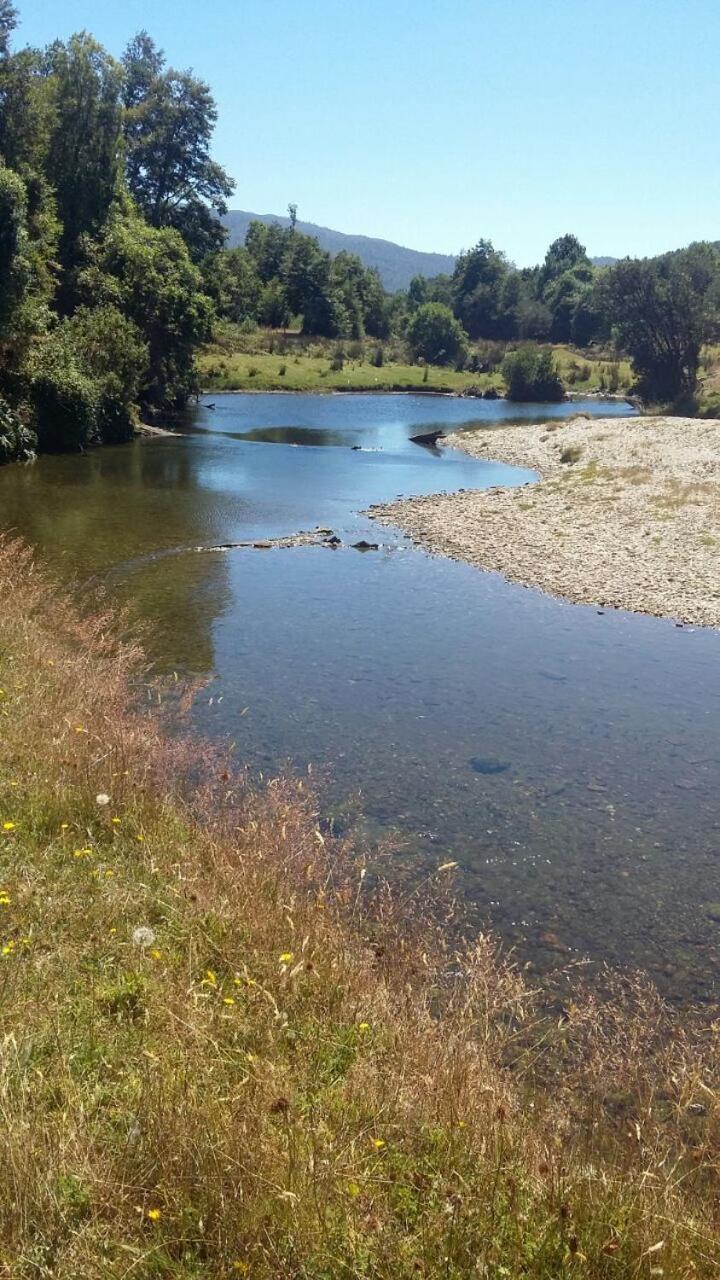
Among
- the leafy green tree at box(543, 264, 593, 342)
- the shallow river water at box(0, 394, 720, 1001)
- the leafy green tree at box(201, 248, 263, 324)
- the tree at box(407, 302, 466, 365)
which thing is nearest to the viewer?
the shallow river water at box(0, 394, 720, 1001)

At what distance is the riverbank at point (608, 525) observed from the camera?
78.3 ft

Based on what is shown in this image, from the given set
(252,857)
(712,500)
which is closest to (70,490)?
(712,500)

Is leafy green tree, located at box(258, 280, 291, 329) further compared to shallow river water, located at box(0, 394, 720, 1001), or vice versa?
leafy green tree, located at box(258, 280, 291, 329)

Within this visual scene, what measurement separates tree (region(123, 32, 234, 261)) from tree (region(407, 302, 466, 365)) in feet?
140

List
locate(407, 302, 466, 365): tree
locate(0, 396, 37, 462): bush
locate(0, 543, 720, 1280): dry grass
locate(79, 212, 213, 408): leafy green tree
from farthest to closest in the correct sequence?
locate(407, 302, 466, 365): tree, locate(79, 212, 213, 408): leafy green tree, locate(0, 396, 37, 462): bush, locate(0, 543, 720, 1280): dry grass

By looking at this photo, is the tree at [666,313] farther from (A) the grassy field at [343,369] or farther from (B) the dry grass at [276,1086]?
(B) the dry grass at [276,1086]

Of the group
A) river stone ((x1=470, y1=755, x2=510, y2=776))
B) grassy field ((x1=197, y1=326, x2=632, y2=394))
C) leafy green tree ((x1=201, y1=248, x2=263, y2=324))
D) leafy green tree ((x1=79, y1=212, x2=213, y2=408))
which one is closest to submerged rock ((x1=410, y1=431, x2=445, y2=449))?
leafy green tree ((x1=79, y1=212, x2=213, y2=408))

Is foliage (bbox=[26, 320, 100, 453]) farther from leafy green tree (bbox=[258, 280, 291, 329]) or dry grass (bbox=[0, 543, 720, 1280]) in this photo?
leafy green tree (bbox=[258, 280, 291, 329])

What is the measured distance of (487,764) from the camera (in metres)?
13.5

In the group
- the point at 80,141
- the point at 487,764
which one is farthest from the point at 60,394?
the point at 487,764

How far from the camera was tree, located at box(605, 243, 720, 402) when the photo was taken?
267 ft

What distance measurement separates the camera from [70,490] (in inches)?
1342

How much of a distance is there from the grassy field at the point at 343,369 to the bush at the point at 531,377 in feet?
11.4

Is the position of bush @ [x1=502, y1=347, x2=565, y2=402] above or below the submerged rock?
above
